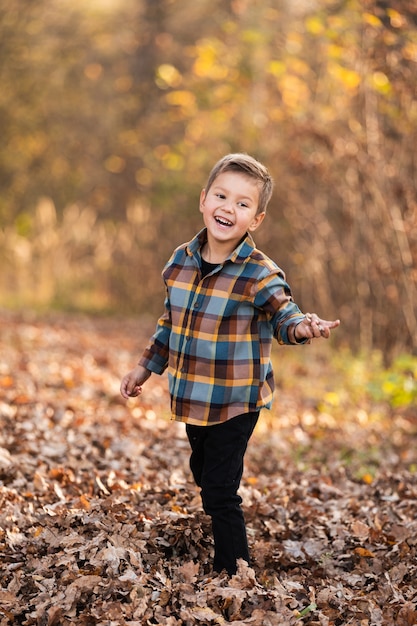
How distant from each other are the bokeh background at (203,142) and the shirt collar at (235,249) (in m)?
4.08

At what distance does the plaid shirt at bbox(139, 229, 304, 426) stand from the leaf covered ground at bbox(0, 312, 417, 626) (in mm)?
668

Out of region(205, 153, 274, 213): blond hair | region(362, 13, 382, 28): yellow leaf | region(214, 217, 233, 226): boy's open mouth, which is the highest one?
region(362, 13, 382, 28): yellow leaf

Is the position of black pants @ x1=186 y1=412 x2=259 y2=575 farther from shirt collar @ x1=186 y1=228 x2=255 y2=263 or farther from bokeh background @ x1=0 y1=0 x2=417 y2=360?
bokeh background @ x1=0 y1=0 x2=417 y2=360

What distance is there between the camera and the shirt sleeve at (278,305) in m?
2.97

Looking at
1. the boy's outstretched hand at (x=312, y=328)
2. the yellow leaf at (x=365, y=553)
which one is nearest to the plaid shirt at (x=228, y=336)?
the boy's outstretched hand at (x=312, y=328)

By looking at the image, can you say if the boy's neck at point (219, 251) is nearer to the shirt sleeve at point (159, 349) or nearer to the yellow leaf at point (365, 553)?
the shirt sleeve at point (159, 349)

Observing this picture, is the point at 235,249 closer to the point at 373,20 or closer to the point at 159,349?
the point at 159,349

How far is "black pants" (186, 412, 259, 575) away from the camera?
309cm

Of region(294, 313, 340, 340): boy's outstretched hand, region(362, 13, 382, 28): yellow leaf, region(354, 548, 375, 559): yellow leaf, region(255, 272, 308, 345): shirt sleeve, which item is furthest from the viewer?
region(362, 13, 382, 28): yellow leaf

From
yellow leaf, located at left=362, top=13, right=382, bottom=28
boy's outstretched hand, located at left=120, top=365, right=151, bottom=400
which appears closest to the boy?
boy's outstretched hand, located at left=120, top=365, right=151, bottom=400

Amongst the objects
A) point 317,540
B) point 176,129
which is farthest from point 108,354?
point 176,129

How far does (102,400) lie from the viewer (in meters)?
6.67

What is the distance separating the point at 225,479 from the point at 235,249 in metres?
0.91

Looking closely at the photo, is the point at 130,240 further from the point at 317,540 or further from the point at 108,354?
the point at 317,540
